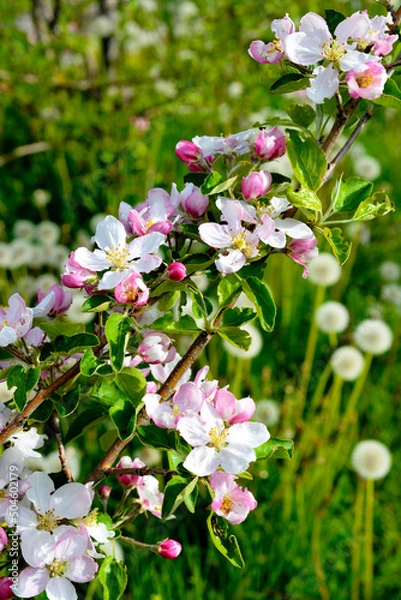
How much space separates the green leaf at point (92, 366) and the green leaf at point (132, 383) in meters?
0.01

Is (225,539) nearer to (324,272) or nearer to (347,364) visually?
(347,364)

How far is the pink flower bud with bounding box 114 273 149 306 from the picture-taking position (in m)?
0.71

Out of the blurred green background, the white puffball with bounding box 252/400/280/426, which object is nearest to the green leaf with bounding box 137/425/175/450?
the blurred green background

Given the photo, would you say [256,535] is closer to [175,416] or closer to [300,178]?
[175,416]

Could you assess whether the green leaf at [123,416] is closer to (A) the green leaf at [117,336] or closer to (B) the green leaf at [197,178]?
(A) the green leaf at [117,336]

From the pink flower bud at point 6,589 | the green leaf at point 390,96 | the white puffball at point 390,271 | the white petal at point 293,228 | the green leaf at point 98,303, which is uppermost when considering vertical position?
the green leaf at point 390,96

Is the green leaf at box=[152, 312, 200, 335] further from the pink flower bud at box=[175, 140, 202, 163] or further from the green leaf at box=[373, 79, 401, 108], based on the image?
Answer: the green leaf at box=[373, 79, 401, 108]

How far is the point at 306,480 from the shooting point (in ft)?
6.01

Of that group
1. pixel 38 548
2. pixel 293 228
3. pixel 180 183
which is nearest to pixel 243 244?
pixel 293 228

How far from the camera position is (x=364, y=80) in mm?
751

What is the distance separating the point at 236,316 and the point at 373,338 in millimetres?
1264

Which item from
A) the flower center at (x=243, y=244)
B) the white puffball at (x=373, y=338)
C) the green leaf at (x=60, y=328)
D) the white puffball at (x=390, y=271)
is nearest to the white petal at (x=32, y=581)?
Answer: the green leaf at (x=60, y=328)

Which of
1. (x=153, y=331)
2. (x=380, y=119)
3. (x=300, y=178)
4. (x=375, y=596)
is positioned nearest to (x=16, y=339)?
(x=153, y=331)

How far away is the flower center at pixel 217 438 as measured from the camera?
715 mm
